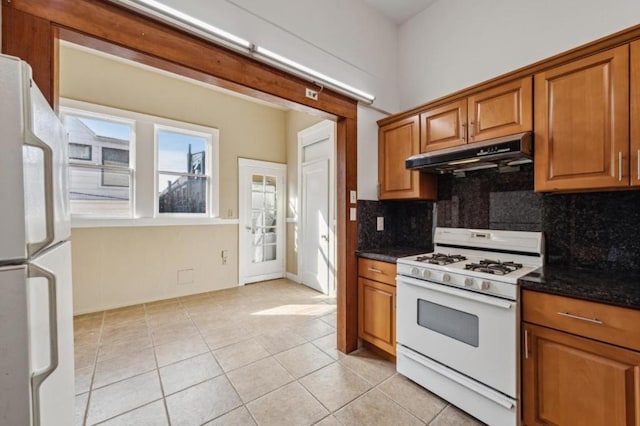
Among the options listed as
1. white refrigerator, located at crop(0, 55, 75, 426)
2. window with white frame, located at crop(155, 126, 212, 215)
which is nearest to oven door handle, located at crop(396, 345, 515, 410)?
white refrigerator, located at crop(0, 55, 75, 426)

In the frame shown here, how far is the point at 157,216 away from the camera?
3.86 m

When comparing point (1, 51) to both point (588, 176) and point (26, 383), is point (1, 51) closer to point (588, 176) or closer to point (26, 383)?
point (26, 383)

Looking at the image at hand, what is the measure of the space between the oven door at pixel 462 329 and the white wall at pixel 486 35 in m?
1.93

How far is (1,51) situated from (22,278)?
1177mm

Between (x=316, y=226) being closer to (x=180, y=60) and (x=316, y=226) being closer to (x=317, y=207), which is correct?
(x=317, y=207)

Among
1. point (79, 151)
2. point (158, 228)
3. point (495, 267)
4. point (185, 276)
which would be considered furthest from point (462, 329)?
point (79, 151)

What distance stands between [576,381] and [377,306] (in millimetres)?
1293

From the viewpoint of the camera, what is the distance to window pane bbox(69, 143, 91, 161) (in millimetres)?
3336

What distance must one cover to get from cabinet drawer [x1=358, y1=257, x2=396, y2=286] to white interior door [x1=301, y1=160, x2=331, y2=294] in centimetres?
168

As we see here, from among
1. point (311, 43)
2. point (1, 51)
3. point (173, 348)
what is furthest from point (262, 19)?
point (173, 348)

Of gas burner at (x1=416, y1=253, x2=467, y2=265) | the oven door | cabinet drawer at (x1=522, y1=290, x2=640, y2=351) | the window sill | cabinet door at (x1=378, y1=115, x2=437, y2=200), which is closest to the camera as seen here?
cabinet drawer at (x1=522, y1=290, x2=640, y2=351)

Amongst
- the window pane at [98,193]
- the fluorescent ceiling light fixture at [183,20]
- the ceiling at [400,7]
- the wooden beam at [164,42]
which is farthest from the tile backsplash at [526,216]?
the window pane at [98,193]

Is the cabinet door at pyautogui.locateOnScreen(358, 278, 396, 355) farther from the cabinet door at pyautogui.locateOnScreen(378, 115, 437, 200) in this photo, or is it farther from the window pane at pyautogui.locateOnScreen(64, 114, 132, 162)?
the window pane at pyautogui.locateOnScreen(64, 114, 132, 162)

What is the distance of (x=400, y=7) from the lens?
9.02ft
